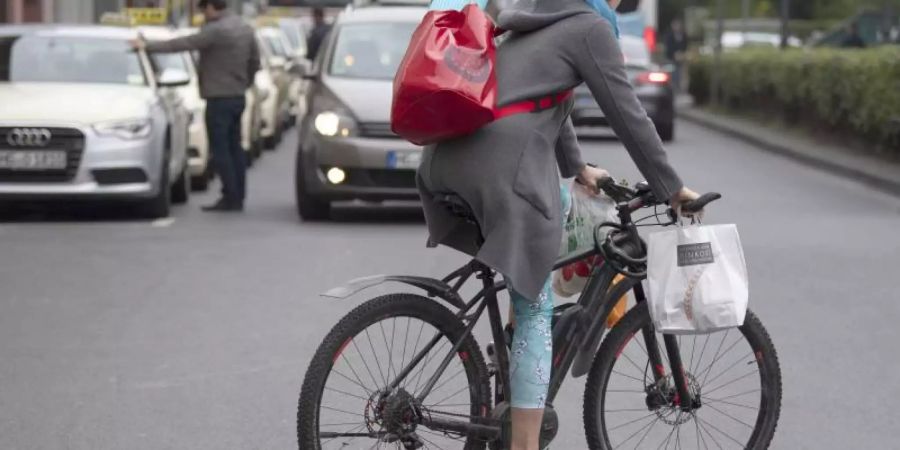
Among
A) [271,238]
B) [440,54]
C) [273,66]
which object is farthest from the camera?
[273,66]

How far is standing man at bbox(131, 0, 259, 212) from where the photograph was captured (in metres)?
15.5

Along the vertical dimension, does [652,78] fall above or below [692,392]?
below

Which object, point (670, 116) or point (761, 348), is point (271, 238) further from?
point (670, 116)

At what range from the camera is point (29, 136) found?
14.1m

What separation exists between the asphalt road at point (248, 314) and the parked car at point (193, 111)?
822 millimetres

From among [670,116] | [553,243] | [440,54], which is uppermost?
[440,54]

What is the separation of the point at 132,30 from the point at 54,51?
0.93 m

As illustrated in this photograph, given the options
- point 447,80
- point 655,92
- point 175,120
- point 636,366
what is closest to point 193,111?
point 175,120

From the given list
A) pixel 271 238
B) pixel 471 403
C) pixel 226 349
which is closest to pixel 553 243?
pixel 471 403

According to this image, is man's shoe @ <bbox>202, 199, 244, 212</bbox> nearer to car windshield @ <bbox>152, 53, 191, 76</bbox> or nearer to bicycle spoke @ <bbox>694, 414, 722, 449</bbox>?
car windshield @ <bbox>152, 53, 191, 76</bbox>

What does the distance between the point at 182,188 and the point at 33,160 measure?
97.0 inches

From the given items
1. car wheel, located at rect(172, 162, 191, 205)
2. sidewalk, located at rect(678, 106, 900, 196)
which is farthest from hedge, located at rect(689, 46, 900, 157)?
car wheel, located at rect(172, 162, 191, 205)

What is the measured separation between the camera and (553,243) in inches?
204

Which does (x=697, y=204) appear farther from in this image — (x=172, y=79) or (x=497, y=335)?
(x=172, y=79)
